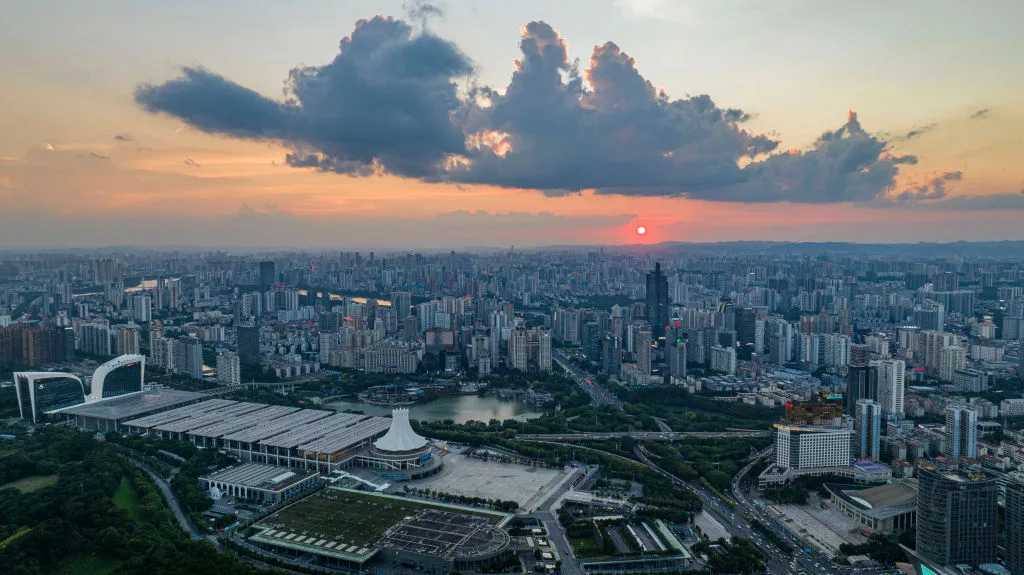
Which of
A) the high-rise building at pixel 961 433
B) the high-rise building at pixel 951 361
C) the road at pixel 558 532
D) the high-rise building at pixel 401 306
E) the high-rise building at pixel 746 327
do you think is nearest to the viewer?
the road at pixel 558 532

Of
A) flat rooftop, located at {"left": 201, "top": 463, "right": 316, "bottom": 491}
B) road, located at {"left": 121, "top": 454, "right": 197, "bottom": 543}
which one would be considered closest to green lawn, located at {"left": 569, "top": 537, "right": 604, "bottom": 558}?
flat rooftop, located at {"left": 201, "top": 463, "right": 316, "bottom": 491}

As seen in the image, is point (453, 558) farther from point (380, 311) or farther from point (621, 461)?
point (380, 311)

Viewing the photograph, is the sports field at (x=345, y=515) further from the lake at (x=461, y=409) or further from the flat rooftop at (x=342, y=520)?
the lake at (x=461, y=409)

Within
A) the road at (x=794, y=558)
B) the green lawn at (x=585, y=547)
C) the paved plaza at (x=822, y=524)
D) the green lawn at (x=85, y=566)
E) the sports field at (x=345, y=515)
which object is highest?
the sports field at (x=345, y=515)

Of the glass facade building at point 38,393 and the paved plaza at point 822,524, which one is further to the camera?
the glass facade building at point 38,393

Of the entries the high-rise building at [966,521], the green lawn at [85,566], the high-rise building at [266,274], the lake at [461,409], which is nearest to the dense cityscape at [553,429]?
the high-rise building at [966,521]

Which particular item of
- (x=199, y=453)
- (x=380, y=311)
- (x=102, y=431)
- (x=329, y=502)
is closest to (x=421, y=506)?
(x=329, y=502)
